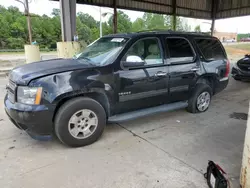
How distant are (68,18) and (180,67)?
6500 millimetres

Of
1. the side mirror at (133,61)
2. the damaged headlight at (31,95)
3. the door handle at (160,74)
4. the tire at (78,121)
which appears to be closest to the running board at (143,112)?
the tire at (78,121)

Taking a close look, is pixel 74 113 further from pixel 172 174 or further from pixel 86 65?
pixel 172 174

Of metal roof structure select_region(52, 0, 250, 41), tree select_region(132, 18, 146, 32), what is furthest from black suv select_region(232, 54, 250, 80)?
tree select_region(132, 18, 146, 32)

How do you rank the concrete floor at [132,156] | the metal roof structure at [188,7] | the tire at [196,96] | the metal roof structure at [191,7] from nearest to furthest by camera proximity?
the concrete floor at [132,156]
the tire at [196,96]
the metal roof structure at [188,7]
the metal roof structure at [191,7]

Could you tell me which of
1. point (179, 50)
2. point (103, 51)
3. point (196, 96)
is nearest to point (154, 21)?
point (196, 96)

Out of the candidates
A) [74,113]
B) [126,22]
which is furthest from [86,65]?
[126,22]

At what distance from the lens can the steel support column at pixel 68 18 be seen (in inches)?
348

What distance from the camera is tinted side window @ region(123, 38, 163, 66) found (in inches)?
150

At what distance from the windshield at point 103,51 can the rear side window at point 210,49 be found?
1.96 metres

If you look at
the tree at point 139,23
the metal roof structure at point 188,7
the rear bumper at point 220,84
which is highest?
the tree at point 139,23

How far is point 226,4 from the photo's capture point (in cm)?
1672

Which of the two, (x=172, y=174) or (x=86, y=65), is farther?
(x=86, y=65)

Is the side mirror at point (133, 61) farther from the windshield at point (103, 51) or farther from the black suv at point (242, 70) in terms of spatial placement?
the black suv at point (242, 70)

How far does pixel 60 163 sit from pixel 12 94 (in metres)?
1.30
